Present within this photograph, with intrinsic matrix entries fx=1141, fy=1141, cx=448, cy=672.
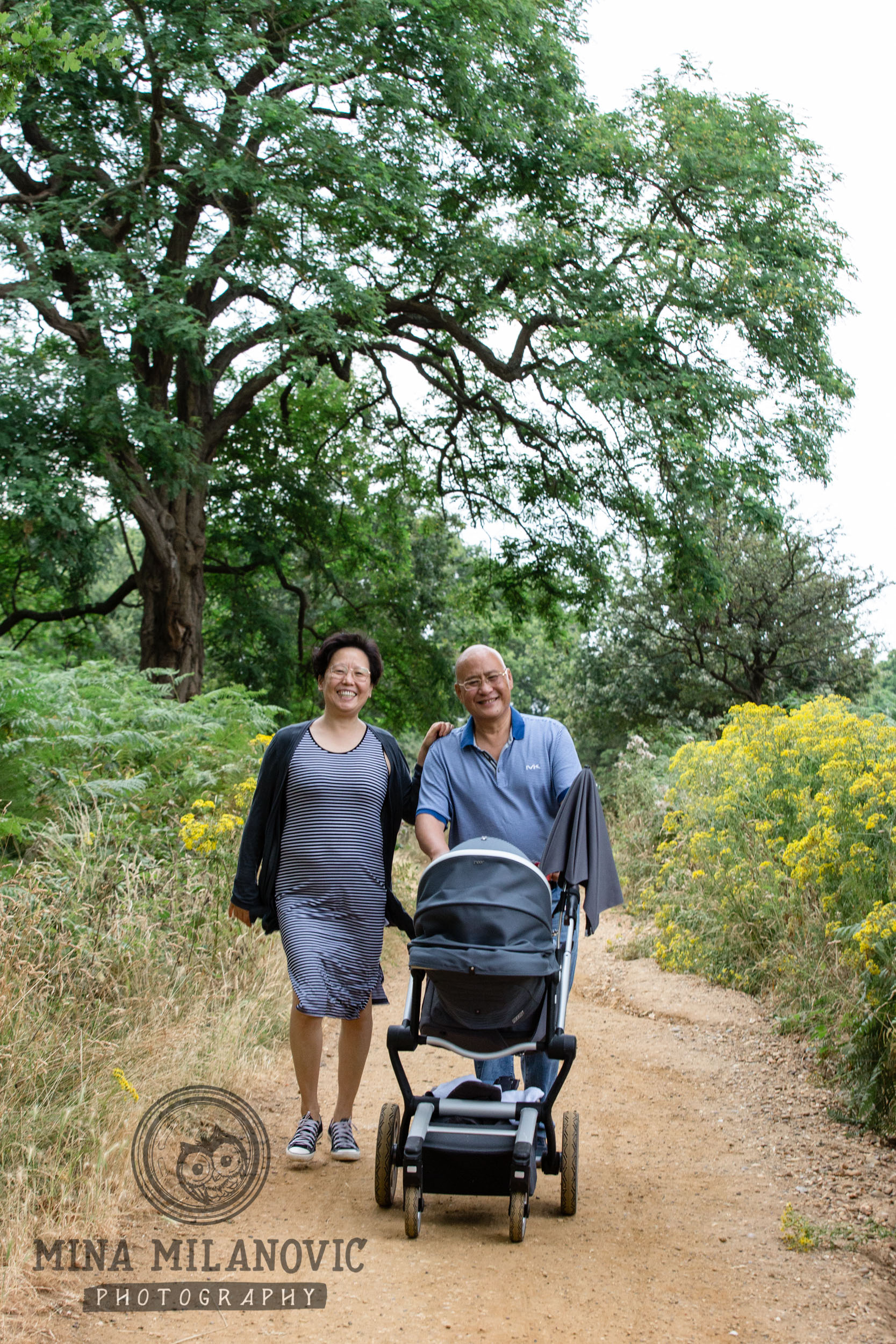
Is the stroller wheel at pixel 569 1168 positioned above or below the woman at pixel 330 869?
below

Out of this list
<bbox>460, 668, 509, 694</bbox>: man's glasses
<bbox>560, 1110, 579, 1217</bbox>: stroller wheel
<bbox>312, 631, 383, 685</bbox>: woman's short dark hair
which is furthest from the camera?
<bbox>312, 631, 383, 685</bbox>: woman's short dark hair

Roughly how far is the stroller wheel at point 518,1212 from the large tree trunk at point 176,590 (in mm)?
11552

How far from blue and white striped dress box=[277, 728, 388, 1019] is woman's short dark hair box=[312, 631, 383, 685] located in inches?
13.9

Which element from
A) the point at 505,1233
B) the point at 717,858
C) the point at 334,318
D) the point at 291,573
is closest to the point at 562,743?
the point at 505,1233

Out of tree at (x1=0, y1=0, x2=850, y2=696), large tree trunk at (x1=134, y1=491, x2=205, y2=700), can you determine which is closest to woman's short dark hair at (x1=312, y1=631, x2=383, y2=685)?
tree at (x1=0, y1=0, x2=850, y2=696)

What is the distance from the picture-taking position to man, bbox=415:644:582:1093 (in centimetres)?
439

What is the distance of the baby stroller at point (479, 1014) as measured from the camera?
3.77m

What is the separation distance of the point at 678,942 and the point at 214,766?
12.5 ft

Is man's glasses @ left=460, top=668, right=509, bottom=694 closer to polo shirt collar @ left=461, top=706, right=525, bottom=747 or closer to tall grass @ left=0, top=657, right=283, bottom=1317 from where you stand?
polo shirt collar @ left=461, top=706, right=525, bottom=747

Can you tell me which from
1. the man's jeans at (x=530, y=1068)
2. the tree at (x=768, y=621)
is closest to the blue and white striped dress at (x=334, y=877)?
the man's jeans at (x=530, y=1068)

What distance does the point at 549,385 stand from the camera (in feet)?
54.3

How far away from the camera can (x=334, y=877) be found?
4621 millimetres

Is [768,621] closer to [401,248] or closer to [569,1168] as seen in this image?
[401,248]
